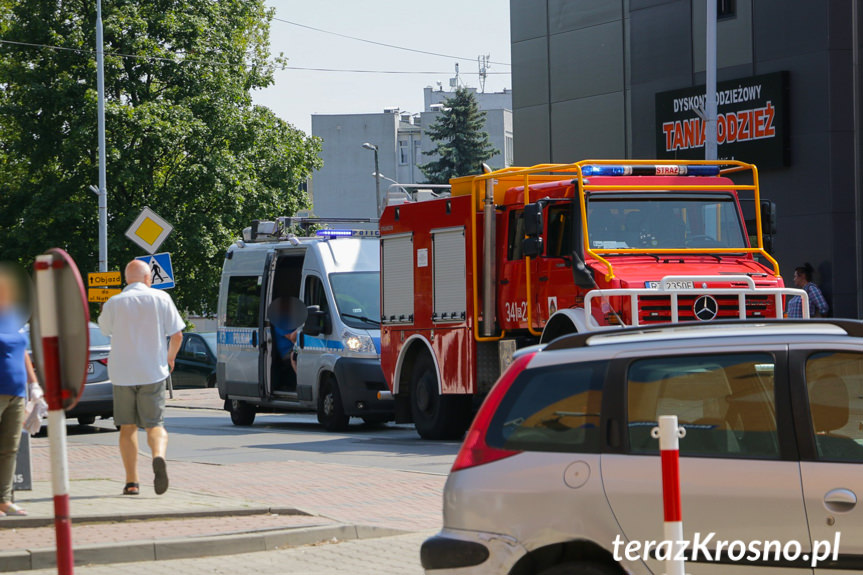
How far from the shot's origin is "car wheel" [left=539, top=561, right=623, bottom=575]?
5.12 meters

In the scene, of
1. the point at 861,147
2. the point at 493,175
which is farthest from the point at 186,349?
the point at 493,175

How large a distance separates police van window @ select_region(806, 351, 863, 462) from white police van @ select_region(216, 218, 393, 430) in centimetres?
1330

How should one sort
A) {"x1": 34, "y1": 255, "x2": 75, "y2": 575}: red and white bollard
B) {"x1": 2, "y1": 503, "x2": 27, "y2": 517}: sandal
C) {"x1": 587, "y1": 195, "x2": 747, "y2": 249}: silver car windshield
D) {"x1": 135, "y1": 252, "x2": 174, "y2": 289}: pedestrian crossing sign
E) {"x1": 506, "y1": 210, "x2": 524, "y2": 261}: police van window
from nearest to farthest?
{"x1": 34, "y1": 255, "x2": 75, "y2": 575}: red and white bollard < {"x1": 2, "y1": 503, "x2": 27, "y2": 517}: sandal < {"x1": 587, "y1": 195, "x2": 747, "y2": 249}: silver car windshield < {"x1": 506, "y1": 210, "x2": 524, "y2": 261}: police van window < {"x1": 135, "y1": 252, "x2": 174, "y2": 289}: pedestrian crossing sign

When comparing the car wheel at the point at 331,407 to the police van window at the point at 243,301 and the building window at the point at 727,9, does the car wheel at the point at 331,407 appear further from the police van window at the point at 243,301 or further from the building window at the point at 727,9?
the building window at the point at 727,9

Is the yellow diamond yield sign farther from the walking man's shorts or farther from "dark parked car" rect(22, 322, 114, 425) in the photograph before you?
the walking man's shorts

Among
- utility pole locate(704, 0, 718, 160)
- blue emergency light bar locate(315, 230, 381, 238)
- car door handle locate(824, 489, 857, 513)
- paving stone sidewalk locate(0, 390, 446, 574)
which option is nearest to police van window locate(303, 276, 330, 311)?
blue emergency light bar locate(315, 230, 381, 238)

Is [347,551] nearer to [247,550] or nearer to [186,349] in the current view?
[247,550]

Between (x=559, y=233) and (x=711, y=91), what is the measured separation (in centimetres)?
807

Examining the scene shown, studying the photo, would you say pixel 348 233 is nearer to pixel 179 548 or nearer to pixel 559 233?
pixel 559 233

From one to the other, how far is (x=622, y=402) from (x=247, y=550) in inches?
162

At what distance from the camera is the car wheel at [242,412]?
21.1 m

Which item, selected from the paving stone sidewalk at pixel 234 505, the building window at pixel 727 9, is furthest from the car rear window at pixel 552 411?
the building window at pixel 727 9

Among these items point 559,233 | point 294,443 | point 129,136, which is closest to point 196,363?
point 129,136

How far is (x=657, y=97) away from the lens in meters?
27.5
